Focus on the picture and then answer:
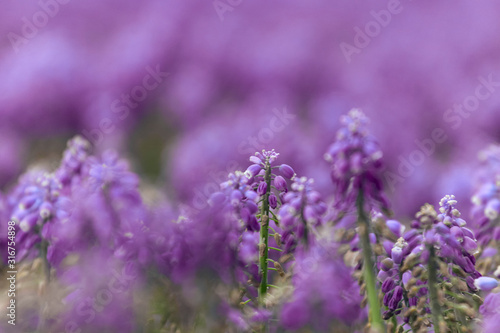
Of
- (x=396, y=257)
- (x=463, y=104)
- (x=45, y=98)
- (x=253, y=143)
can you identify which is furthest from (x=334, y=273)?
(x=463, y=104)
